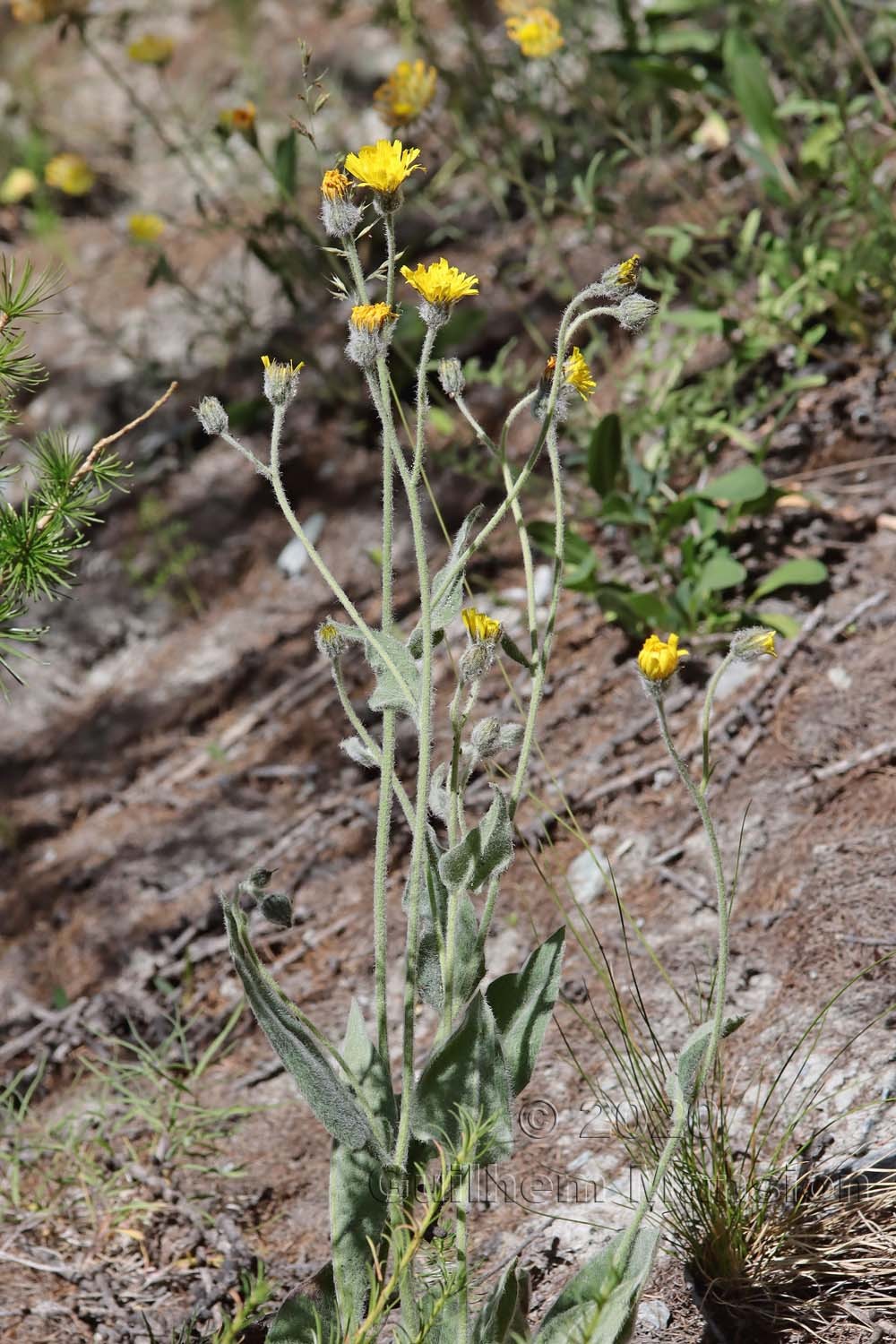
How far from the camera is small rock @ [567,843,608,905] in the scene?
2.27 meters

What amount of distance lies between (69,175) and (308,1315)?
4.73 meters

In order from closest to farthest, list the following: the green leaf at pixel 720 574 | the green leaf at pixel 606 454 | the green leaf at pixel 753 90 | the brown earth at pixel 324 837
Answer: the brown earth at pixel 324 837
the green leaf at pixel 720 574
the green leaf at pixel 606 454
the green leaf at pixel 753 90

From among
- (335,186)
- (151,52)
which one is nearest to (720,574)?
(335,186)

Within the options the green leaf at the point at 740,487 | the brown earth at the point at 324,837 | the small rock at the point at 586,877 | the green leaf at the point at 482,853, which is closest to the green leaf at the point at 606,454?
the green leaf at the point at 740,487

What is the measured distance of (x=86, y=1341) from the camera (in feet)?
5.32

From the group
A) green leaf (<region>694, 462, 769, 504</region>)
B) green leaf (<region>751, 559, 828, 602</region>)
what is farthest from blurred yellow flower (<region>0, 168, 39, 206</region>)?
green leaf (<region>751, 559, 828, 602</region>)

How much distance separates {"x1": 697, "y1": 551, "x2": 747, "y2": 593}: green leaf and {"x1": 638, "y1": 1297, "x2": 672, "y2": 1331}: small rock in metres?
1.42

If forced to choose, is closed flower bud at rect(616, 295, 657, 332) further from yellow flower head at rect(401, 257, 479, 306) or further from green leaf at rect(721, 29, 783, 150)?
green leaf at rect(721, 29, 783, 150)

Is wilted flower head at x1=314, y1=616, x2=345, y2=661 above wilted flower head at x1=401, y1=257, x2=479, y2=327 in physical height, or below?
below

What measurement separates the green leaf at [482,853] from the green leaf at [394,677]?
0.50 feet

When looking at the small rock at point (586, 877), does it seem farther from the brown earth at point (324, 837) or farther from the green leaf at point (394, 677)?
the green leaf at point (394, 677)

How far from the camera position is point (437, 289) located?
133 centimetres

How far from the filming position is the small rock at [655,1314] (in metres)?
1.50

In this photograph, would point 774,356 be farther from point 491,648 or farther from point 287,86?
point 287,86
